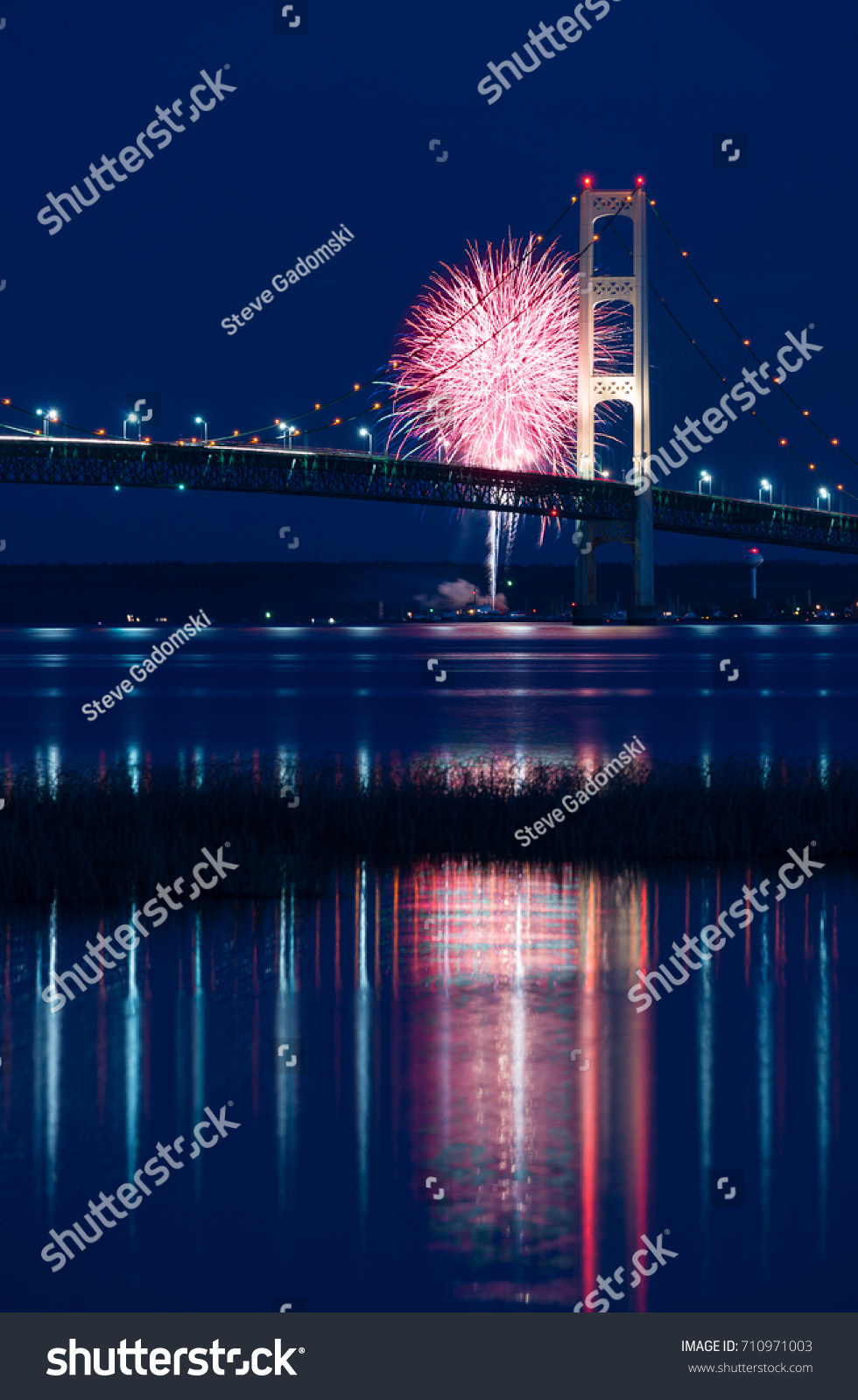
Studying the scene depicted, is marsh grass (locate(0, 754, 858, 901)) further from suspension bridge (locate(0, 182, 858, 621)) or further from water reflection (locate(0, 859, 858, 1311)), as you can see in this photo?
suspension bridge (locate(0, 182, 858, 621))

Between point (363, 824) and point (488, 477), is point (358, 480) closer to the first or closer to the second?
point (488, 477)

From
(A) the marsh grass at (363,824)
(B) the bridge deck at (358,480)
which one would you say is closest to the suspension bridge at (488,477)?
(B) the bridge deck at (358,480)

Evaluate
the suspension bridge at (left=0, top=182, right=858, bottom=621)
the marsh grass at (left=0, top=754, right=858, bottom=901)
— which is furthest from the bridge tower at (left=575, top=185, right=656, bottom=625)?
the marsh grass at (left=0, top=754, right=858, bottom=901)

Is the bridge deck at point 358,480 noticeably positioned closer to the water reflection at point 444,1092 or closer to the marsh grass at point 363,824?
the marsh grass at point 363,824

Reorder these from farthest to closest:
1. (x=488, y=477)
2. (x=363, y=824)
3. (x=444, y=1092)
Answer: (x=488, y=477)
(x=363, y=824)
(x=444, y=1092)

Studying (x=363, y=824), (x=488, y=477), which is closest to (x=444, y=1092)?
(x=363, y=824)

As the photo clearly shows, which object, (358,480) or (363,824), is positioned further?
(358,480)
